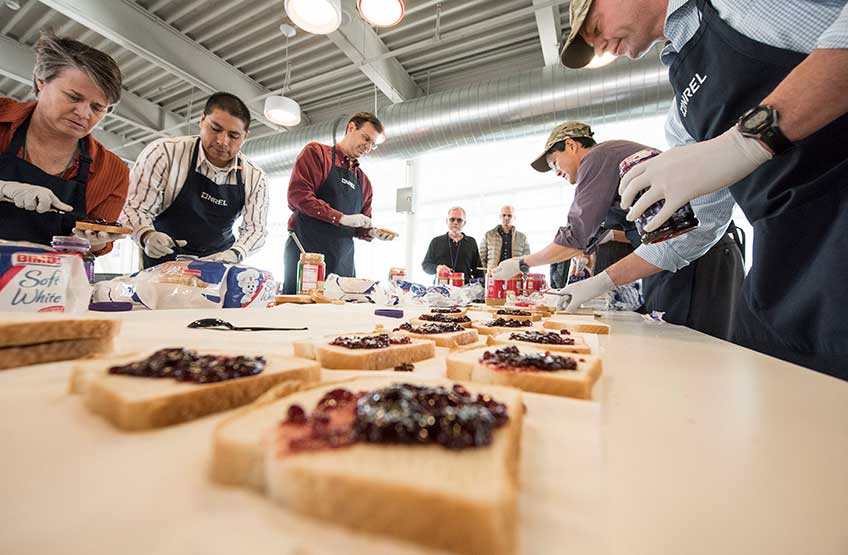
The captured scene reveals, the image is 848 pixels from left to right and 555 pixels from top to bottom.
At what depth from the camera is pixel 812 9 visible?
1.07 m

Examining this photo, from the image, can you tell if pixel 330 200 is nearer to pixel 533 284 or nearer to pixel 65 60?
pixel 65 60

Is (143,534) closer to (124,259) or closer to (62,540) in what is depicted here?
(62,540)

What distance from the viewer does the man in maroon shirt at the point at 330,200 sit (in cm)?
334

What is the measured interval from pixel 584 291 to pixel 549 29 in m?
3.94

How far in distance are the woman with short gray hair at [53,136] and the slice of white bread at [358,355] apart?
5.51 ft

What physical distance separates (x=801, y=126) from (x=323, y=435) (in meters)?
1.42

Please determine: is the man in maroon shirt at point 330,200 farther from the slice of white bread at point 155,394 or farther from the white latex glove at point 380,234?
the slice of white bread at point 155,394

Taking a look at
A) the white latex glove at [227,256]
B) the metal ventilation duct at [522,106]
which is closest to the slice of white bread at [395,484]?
the white latex glove at [227,256]

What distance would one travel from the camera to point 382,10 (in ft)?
10.7

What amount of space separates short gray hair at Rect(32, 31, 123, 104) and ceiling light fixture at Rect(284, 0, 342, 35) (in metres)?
1.83

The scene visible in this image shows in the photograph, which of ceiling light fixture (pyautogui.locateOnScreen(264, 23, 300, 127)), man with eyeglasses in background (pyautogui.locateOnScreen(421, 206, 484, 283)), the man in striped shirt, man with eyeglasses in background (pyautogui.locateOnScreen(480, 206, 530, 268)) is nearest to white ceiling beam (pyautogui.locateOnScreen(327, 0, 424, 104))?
ceiling light fixture (pyautogui.locateOnScreen(264, 23, 300, 127))

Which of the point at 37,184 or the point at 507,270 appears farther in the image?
the point at 507,270

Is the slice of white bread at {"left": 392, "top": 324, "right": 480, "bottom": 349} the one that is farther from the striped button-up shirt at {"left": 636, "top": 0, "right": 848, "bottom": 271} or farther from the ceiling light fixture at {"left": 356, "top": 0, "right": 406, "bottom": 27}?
the ceiling light fixture at {"left": 356, "top": 0, "right": 406, "bottom": 27}

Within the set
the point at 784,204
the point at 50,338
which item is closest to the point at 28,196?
the point at 50,338
